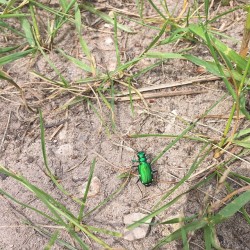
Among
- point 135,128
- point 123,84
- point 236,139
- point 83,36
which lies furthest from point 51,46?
point 236,139

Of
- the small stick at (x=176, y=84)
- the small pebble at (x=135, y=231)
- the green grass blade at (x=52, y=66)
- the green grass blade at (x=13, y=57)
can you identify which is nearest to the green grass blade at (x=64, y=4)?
the green grass blade at (x=52, y=66)

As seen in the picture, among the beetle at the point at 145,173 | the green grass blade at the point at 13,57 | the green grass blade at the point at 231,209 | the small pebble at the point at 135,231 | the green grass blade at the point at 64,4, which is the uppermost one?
the green grass blade at the point at 64,4

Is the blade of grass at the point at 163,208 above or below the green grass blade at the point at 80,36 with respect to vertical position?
below

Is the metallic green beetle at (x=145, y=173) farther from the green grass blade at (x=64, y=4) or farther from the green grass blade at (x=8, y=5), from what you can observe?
the green grass blade at (x=8, y=5)

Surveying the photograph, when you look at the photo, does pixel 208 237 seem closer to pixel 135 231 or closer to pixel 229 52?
pixel 135 231

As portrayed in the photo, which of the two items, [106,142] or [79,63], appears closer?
[106,142]

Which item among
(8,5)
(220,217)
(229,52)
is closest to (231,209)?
(220,217)

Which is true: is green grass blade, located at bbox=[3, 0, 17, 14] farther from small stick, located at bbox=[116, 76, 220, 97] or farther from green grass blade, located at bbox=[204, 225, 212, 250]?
green grass blade, located at bbox=[204, 225, 212, 250]

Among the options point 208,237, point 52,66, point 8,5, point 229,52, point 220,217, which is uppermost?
point 229,52
